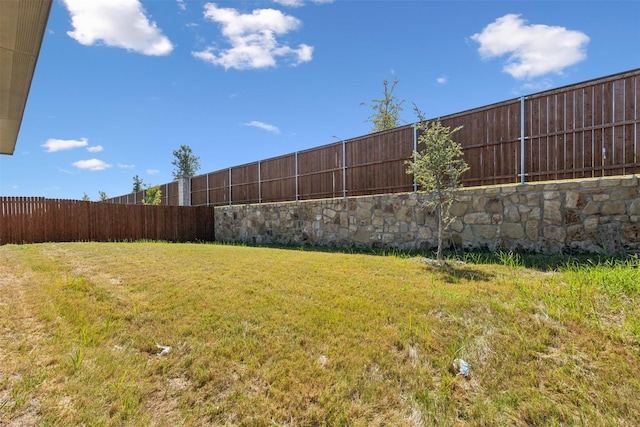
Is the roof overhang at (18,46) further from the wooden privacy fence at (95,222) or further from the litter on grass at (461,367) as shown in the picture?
the litter on grass at (461,367)

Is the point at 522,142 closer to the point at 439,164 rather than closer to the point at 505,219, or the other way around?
the point at 505,219

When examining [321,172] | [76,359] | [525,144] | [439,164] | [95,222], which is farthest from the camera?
[95,222]

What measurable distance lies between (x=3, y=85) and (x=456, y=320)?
7.86m

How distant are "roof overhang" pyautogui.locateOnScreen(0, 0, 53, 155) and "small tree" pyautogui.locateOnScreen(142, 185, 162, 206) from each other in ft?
45.3

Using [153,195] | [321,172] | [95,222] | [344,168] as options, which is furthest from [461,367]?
[153,195]

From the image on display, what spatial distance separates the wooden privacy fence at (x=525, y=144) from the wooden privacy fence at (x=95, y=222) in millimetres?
7236

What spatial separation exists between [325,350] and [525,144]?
6.01 m

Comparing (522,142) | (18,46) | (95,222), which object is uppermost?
(18,46)

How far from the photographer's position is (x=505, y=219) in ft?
21.2

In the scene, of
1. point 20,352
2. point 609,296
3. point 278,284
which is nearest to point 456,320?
point 609,296

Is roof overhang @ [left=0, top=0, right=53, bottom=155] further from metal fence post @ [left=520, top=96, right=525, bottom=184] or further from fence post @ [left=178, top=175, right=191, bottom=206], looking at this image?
fence post @ [left=178, top=175, right=191, bottom=206]

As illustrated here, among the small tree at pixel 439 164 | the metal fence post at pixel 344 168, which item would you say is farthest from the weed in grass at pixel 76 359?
the metal fence post at pixel 344 168

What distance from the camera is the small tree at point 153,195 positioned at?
20.0 metres

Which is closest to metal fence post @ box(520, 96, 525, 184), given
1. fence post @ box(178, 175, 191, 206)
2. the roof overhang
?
the roof overhang
